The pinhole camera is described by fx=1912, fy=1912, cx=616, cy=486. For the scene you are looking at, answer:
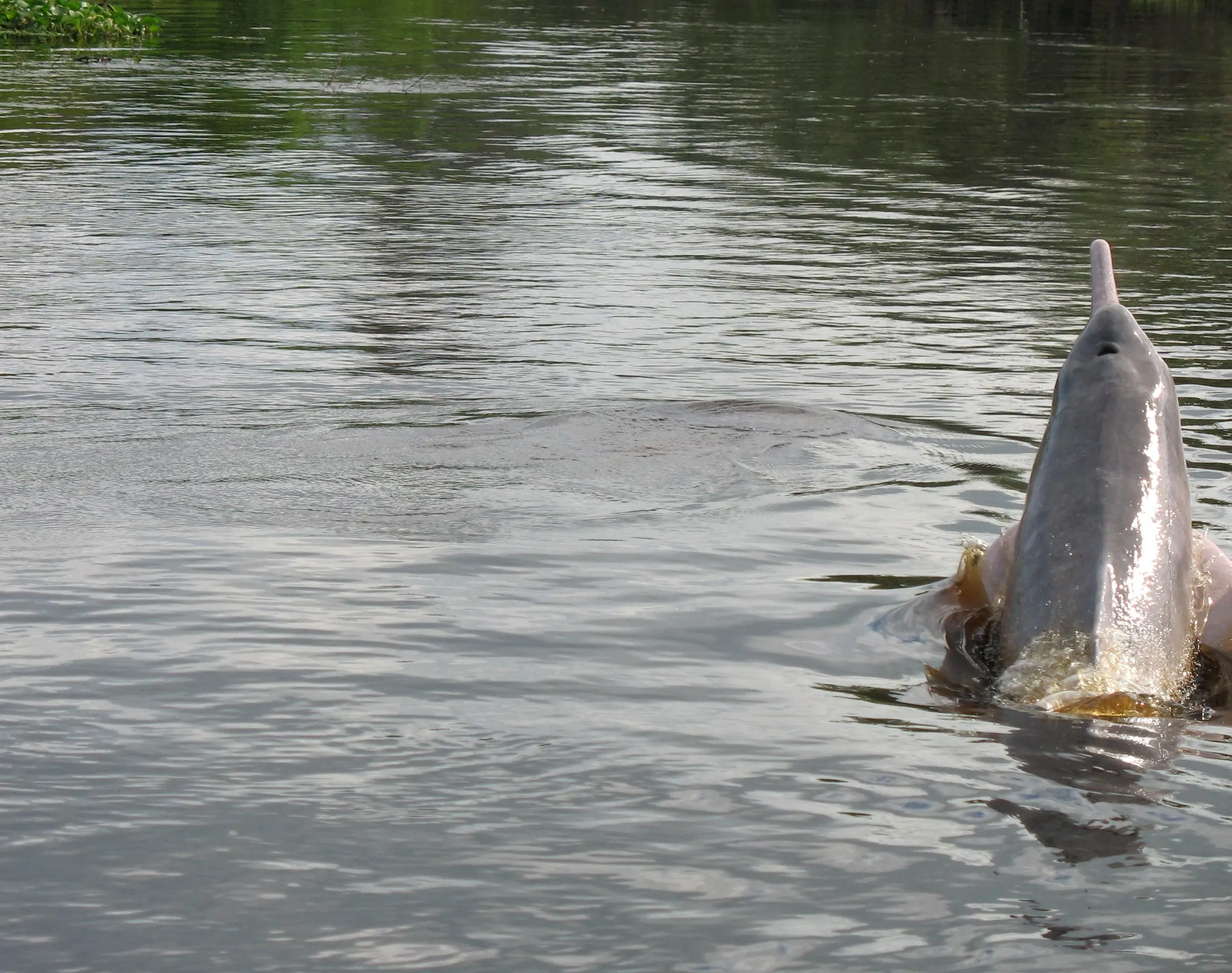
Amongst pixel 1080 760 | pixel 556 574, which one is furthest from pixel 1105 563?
pixel 556 574

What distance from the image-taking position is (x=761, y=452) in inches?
380

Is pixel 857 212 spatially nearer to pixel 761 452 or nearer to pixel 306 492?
pixel 761 452

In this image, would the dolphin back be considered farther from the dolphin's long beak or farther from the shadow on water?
the dolphin's long beak

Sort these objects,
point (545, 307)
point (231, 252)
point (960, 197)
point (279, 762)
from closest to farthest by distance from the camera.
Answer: point (279, 762) < point (545, 307) < point (231, 252) < point (960, 197)

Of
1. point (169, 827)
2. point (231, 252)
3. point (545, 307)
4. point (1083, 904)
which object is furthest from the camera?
point (231, 252)

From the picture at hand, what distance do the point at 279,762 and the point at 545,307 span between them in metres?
9.07

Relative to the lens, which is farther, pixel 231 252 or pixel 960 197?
pixel 960 197

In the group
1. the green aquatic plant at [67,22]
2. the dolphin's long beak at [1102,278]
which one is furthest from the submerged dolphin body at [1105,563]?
the green aquatic plant at [67,22]

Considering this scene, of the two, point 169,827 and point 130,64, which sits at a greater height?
point 130,64

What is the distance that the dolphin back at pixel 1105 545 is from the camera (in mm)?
5680

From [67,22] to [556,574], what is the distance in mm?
36261

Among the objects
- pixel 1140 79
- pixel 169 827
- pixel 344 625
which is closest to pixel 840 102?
pixel 1140 79

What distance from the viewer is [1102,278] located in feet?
24.4

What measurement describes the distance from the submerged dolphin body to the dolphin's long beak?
195mm
